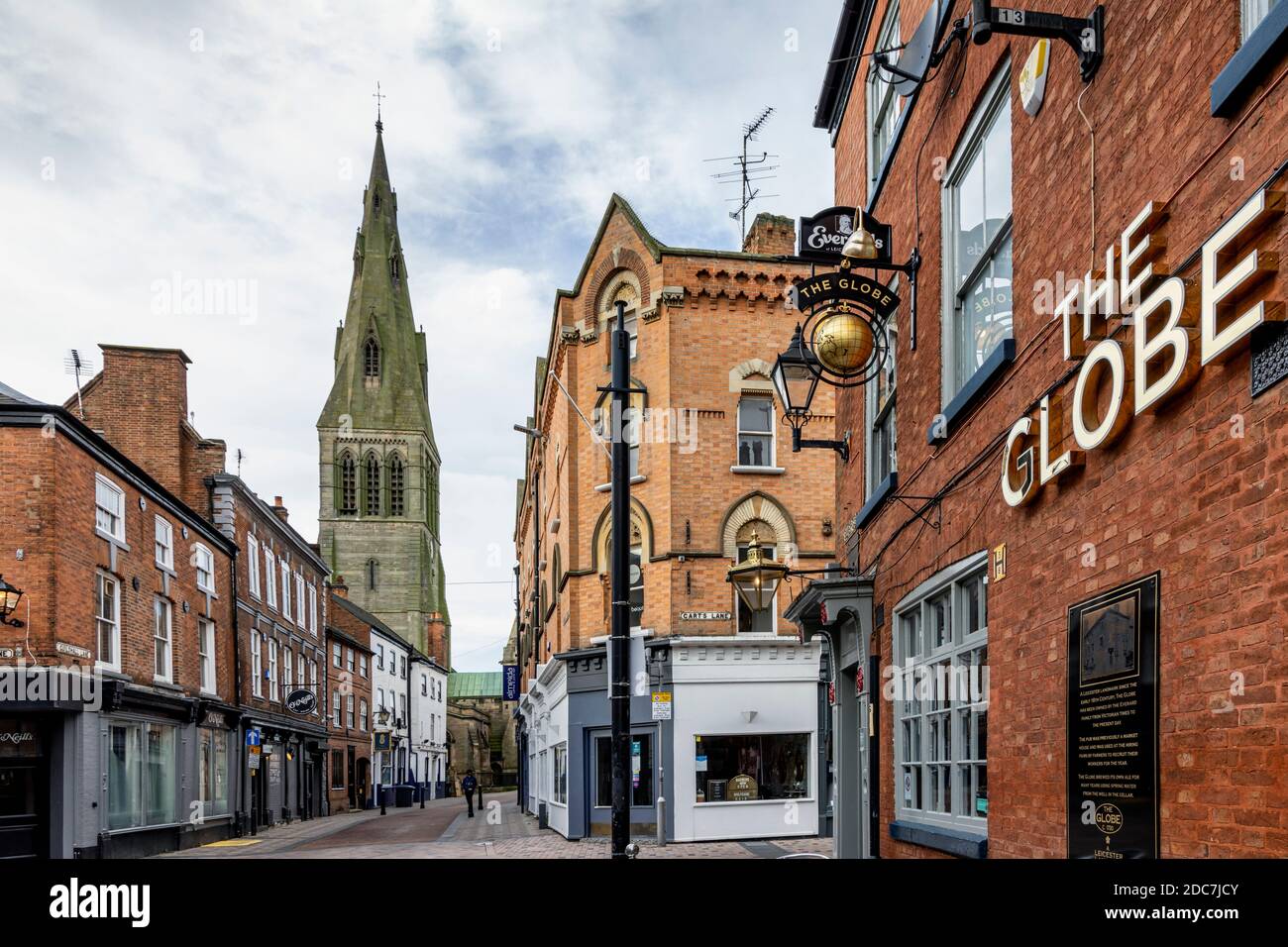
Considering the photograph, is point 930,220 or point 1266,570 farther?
point 930,220

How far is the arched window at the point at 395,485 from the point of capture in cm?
9525

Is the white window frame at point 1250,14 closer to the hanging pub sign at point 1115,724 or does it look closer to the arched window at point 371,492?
the hanging pub sign at point 1115,724

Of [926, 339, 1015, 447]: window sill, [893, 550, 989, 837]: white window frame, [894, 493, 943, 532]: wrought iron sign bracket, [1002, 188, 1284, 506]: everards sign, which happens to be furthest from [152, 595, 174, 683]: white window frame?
[1002, 188, 1284, 506]: everards sign

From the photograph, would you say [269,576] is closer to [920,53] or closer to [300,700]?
[300,700]

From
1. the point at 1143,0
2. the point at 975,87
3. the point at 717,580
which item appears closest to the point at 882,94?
the point at 975,87

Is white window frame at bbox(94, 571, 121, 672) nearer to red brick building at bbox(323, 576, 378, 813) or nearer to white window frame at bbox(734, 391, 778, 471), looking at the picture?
white window frame at bbox(734, 391, 778, 471)

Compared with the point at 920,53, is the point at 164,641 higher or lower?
lower

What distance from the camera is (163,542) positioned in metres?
27.2

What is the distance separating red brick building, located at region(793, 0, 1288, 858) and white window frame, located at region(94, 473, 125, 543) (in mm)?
18839

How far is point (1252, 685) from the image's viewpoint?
157 inches

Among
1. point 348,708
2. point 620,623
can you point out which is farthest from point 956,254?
point 348,708

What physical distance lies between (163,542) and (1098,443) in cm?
2575

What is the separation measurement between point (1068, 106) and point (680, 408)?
18.6 m
